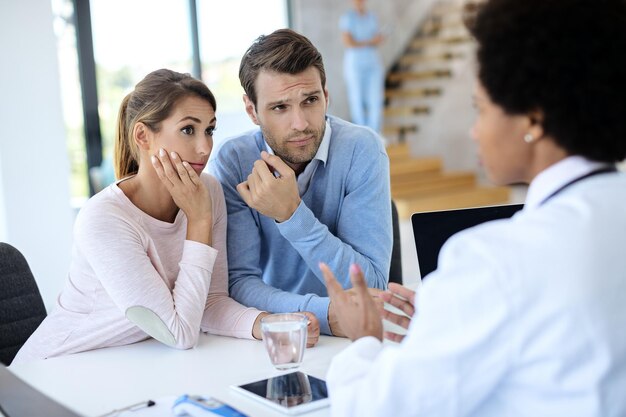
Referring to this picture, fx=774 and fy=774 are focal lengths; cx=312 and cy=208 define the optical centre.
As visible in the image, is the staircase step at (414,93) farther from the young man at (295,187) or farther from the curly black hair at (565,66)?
the curly black hair at (565,66)

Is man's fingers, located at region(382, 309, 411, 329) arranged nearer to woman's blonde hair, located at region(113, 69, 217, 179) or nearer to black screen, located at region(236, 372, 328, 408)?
black screen, located at region(236, 372, 328, 408)

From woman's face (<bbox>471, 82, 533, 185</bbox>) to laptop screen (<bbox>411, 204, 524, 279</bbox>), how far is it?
0.52 metres

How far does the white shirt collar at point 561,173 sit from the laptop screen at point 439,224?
1.86 feet

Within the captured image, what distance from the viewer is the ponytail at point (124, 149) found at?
74.9 inches

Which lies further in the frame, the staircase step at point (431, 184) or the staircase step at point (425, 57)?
the staircase step at point (425, 57)

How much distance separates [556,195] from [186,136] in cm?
110

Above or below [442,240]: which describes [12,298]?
below

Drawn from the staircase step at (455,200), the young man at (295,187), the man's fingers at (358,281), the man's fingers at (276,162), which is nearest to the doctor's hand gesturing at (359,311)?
the man's fingers at (358,281)

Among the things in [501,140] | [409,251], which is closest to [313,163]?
[501,140]

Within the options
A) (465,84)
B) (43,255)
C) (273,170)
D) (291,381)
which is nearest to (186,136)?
(273,170)

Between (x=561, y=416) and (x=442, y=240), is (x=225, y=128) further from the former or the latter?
(x=561, y=416)

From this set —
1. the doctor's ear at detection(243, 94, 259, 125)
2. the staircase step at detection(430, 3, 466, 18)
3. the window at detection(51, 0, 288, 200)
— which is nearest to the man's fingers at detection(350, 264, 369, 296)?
the doctor's ear at detection(243, 94, 259, 125)

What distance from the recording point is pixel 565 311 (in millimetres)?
796

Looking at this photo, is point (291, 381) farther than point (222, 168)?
No
